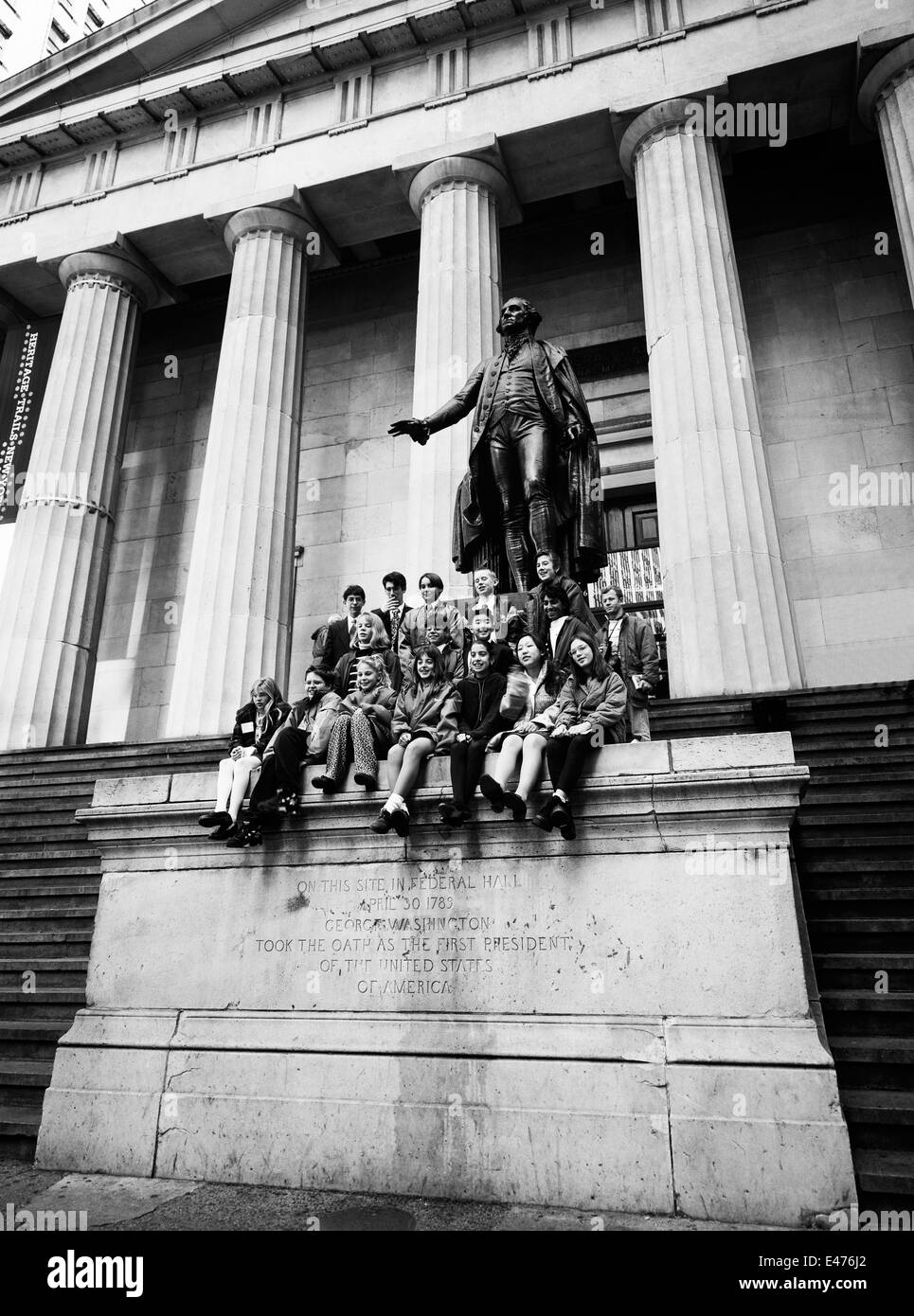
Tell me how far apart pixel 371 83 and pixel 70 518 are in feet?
33.7

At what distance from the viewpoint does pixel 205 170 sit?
1858 centimetres

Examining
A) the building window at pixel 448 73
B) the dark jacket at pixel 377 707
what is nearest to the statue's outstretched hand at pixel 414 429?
the dark jacket at pixel 377 707

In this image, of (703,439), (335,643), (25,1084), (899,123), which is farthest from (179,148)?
(25,1084)

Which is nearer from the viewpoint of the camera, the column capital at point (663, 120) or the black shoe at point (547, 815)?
the black shoe at point (547, 815)

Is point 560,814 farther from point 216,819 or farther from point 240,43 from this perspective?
point 240,43

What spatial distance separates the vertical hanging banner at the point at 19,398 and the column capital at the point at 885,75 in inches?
623

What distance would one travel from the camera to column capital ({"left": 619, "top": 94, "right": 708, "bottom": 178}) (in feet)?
50.4

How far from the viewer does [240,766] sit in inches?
262

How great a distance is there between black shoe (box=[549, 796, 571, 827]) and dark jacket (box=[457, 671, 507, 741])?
110 cm

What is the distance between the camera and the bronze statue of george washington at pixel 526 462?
352 inches

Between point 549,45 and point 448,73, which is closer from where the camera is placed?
point 549,45

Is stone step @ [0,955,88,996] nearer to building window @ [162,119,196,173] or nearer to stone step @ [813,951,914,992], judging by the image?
stone step @ [813,951,914,992]
